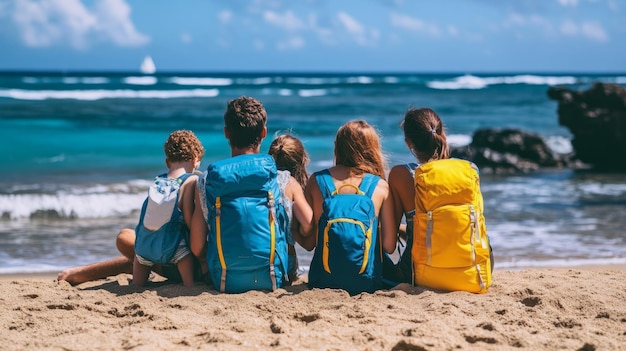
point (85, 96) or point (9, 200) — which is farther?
point (85, 96)

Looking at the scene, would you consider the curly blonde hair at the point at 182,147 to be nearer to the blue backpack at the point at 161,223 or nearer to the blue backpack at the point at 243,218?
the blue backpack at the point at 161,223

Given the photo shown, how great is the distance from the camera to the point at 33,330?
3.90 meters

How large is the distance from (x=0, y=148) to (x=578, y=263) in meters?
14.7

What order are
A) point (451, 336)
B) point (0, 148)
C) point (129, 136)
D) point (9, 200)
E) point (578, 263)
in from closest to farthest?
point (451, 336)
point (578, 263)
point (9, 200)
point (0, 148)
point (129, 136)

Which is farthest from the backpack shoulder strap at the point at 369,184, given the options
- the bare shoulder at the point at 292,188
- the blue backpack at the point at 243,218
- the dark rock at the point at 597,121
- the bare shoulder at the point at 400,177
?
the dark rock at the point at 597,121

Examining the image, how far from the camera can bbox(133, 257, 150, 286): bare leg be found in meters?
4.79

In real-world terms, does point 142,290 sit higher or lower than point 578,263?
higher

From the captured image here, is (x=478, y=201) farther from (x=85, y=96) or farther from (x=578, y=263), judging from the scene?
(x=85, y=96)

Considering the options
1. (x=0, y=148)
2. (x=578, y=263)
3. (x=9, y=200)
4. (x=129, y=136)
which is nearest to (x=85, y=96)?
(x=129, y=136)

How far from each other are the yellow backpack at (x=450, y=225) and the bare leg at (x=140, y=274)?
5.87 feet

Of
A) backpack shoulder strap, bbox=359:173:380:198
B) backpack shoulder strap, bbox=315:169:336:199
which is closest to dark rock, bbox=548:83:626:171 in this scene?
backpack shoulder strap, bbox=359:173:380:198

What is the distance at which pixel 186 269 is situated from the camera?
15.2 ft

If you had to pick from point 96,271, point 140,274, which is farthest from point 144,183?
point 140,274

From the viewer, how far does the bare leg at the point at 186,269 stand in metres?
4.61
